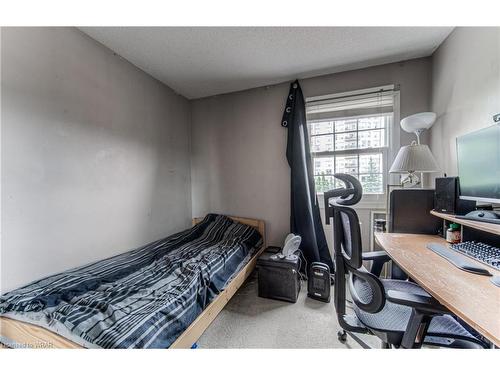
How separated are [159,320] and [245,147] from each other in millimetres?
2182

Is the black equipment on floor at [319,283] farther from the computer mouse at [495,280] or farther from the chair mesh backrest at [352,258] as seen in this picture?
the computer mouse at [495,280]

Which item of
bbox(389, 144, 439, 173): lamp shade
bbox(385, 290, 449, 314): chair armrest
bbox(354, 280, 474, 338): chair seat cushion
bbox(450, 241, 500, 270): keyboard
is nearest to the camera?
bbox(385, 290, 449, 314): chair armrest

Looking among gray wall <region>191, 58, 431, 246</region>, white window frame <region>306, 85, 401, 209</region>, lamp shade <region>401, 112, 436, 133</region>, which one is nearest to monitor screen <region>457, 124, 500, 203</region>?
lamp shade <region>401, 112, 436, 133</region>

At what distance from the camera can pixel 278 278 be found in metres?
2.02

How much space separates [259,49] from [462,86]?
1699mm

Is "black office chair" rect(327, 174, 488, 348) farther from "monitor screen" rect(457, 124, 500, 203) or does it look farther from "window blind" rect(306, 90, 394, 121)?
"window blind" rect(306, 90, 394, 121)

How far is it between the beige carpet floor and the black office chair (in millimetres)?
632

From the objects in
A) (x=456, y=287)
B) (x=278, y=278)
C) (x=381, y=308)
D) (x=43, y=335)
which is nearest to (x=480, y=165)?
(x=456, y=287)

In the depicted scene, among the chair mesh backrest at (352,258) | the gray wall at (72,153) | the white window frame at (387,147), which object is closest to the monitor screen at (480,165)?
the chair mesh backrest at (352,258)

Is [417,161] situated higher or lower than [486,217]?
higher

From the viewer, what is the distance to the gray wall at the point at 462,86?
1280 millimetres

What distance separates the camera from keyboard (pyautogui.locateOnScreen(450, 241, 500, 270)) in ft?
3.30

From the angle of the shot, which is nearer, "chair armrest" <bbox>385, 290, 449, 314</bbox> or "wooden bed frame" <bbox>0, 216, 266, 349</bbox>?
"chair armrest" <bbox>385, 290, 449, 314</bbox>

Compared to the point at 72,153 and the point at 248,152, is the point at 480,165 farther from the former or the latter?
the point at 72,153
